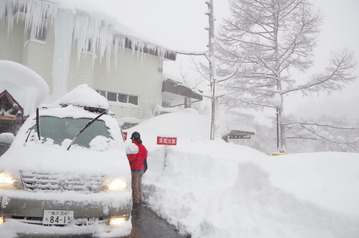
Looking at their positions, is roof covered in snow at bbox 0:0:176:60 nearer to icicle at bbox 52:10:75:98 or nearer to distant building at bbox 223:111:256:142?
icicle at bbox 52:10:75:98

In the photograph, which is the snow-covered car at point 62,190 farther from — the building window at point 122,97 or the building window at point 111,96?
the building window at point 122,97

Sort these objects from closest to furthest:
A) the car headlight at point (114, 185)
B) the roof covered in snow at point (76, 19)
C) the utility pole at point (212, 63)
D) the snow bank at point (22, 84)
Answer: the car headlight at point (114, 185)
the snow bank at point (22, 84)
the roof covered in snow at point (76, 19)
the utility pole at point (212, 63)

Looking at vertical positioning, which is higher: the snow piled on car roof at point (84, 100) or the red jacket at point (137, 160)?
the snow piled on car roof at point (84, 100)

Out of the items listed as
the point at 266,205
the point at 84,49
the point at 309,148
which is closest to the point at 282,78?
the point at 84,49

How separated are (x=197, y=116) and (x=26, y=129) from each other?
1287 cm

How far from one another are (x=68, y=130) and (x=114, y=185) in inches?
56.4

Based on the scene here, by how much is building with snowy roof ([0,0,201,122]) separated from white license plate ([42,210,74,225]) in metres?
Answer: 11.4

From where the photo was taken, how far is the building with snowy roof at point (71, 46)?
1273cm

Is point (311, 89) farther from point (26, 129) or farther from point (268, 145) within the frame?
point (268, 145)

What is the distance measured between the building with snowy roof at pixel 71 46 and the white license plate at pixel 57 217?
37.3 ft

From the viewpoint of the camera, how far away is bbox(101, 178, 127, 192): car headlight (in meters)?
2.72

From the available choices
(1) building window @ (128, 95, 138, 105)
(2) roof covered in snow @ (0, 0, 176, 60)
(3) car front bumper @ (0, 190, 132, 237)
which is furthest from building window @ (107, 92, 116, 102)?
(3) car front bumper @ (0, 190, 132, 237)

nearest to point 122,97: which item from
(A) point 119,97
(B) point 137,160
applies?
(A) point 119,97

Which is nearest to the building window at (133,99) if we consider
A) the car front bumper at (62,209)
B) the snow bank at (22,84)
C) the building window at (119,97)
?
the building window at (119,97)
